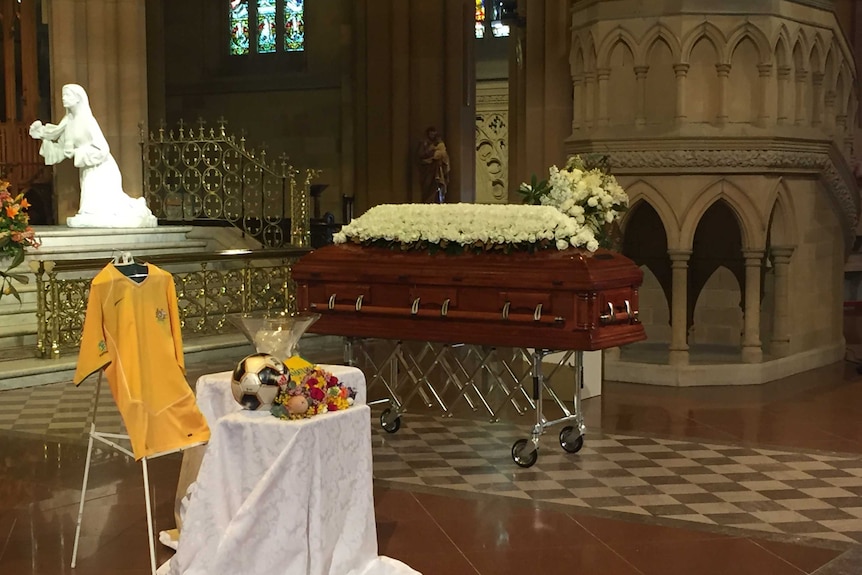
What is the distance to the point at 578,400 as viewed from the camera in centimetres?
727

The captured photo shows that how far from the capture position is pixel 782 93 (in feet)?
34.1

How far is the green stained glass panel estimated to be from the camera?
902 inches

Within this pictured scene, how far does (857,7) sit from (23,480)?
14587 millimetres

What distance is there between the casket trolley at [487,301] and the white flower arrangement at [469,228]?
68 mm

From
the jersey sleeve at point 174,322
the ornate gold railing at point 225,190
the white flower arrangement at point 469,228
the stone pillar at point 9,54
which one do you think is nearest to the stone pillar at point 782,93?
the white flower arrangement at point 469,228

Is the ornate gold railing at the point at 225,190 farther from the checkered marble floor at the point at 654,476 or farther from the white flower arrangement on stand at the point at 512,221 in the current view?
the checkered marble floor at the point at 654,476

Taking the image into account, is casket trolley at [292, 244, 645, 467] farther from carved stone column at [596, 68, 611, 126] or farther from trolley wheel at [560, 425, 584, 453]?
carved stone column at [596, 68, 611, 126]

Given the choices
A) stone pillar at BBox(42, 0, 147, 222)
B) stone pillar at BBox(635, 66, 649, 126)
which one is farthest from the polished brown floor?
stone pillar at BBox(42, 0, 147, 222)

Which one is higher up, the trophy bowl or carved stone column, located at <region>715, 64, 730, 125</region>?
carved stone column, located at <region>715, 64, 730, 125</region>

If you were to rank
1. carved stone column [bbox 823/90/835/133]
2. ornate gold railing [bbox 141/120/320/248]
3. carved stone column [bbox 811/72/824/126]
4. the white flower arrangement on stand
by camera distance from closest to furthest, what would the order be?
the white flower arrangement on stand → carved stone column [bbox 811/72/824/126] → carved stone column [bbox 823/90/835/133] → ornate gold railing [bbox 141/120/320/248]

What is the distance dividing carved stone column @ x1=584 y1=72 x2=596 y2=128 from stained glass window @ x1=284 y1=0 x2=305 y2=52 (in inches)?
499

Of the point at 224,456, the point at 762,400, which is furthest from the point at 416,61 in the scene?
the point at 224,456

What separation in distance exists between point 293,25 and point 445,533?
1843cm

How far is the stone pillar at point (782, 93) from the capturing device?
1036 cm
